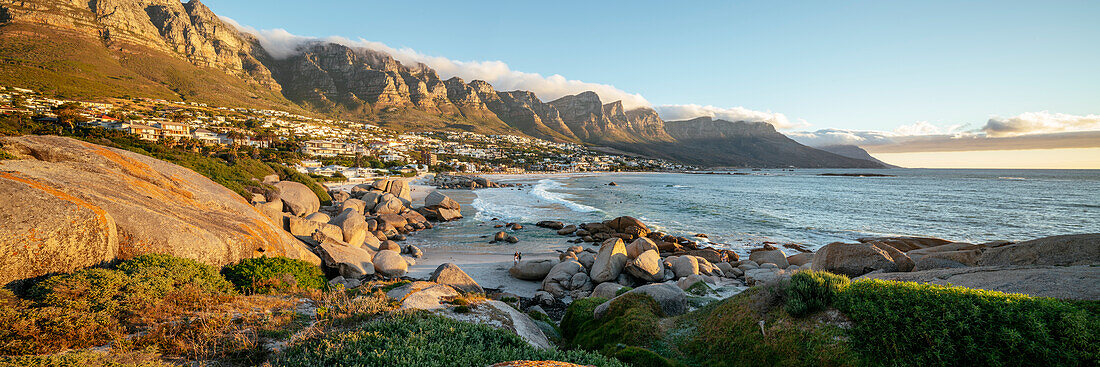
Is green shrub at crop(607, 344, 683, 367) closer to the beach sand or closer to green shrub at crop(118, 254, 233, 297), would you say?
green shrub at crop(118, 254, 233, 297)

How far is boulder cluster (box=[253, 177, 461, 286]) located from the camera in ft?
46.2

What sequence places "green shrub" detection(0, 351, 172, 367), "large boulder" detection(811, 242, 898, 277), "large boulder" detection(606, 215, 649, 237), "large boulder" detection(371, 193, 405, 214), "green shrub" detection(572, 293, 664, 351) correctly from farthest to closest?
"large boulder" detection(371, 193, 405, 214), "large boulder" detection(606, 215, 649, 237), "large boulder" detection(811, 242, 898, 277), "green shrub" detection(572, 293, 664, 351), "green shrub" detection(0, 351, 172, 367)

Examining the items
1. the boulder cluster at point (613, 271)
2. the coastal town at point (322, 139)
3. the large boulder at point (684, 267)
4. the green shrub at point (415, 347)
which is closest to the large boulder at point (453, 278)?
the boulder cluster at point (613, 271)

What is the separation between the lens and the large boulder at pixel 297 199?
925 inches

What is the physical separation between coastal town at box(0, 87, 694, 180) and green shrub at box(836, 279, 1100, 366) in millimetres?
70582

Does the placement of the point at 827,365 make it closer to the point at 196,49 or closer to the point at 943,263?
the point at 943,263

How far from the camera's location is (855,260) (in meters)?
11.1

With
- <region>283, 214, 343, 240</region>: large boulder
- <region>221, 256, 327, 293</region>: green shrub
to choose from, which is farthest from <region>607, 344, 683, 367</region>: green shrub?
<region>283, 214, 343, 240</region>: large boulder

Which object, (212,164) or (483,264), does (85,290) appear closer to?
(483,264)

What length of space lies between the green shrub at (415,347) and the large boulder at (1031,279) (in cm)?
648

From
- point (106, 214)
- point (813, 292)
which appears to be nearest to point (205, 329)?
point (106, 214)

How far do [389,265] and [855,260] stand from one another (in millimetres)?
16212

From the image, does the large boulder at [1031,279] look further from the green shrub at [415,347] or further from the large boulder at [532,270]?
the large boulder at [532,270]

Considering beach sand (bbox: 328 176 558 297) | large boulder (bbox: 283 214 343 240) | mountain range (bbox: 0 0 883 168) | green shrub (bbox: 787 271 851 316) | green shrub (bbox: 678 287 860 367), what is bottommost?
beach sand (bbox: 328 176 558 297)
